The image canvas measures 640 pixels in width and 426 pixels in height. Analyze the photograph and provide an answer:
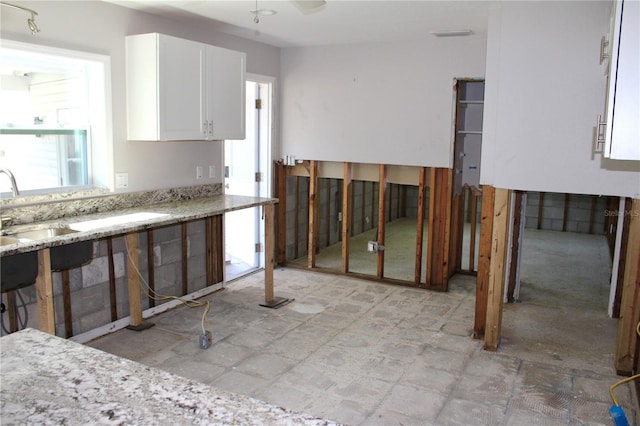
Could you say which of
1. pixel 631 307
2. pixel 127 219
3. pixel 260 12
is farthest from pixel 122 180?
pixel 631 307

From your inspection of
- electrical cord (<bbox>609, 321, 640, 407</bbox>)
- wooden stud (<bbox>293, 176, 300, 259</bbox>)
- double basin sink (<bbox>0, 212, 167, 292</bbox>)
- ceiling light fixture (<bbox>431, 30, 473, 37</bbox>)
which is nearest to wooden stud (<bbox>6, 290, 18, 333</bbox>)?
double basin sink (<bbox>0, 212, 167, 292</bbox>)

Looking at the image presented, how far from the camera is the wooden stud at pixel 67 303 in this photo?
3516 mm

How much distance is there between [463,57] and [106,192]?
3.33 metres

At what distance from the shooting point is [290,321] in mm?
4168

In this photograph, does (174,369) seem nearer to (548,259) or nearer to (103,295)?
(103,295)

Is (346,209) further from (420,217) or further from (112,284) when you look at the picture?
(112,284)

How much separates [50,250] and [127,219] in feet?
1.61

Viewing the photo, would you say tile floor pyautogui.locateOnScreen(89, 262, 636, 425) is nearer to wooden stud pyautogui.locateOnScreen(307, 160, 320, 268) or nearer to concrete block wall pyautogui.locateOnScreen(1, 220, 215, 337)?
concrete block wall pyautogui.locateOnScreen(1, 220, 215, 337)

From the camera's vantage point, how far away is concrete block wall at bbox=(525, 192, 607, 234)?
327 inches

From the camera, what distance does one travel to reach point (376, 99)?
5.20 metres

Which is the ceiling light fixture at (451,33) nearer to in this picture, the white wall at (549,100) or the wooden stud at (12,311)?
the white wall at (549,100)

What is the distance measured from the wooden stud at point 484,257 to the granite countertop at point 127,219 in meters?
1.73

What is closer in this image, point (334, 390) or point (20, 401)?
point (20, 401)

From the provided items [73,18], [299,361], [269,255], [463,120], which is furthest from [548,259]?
[73,18]
